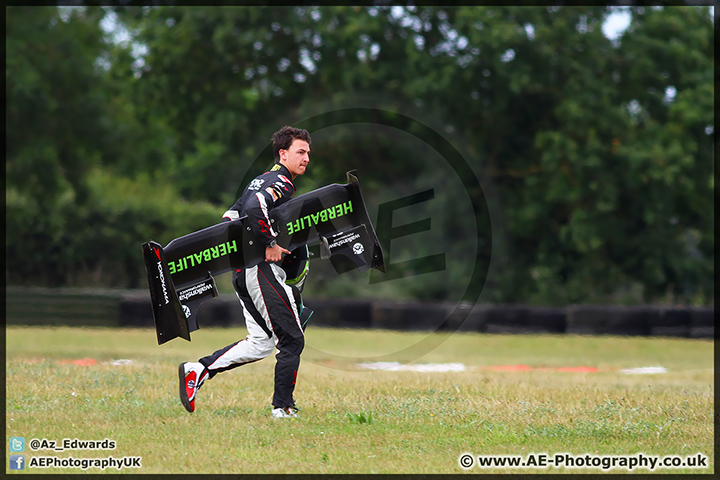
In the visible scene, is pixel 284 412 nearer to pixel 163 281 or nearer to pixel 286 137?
pixel 163 281

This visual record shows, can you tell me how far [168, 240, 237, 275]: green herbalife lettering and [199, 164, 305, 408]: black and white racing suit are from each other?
0.21 metres

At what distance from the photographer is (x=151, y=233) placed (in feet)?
85.9

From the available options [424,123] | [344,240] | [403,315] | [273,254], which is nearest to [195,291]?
[273,254]

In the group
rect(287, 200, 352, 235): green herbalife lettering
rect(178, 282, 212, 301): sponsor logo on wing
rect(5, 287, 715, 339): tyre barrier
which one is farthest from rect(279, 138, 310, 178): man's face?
rect(5, 287, 715, 339): tyre barrier

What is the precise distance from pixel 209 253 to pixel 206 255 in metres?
0.03

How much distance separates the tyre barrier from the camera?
1892 cm

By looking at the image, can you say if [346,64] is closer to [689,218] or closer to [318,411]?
[689,218]

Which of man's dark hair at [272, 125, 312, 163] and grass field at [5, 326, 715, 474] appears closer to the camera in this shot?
grass field at [5, 326, 715, 474]

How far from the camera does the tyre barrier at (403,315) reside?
18.9 meters

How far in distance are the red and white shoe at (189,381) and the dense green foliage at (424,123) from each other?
51.4 ft

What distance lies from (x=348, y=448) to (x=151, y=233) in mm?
21701

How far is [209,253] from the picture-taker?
21.8 ft

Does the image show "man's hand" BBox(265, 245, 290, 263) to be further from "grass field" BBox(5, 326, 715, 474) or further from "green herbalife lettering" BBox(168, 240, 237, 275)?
"grass field" BBox(5, 326, 715, 474)

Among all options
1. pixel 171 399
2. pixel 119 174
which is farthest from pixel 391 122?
pixel 171 399
